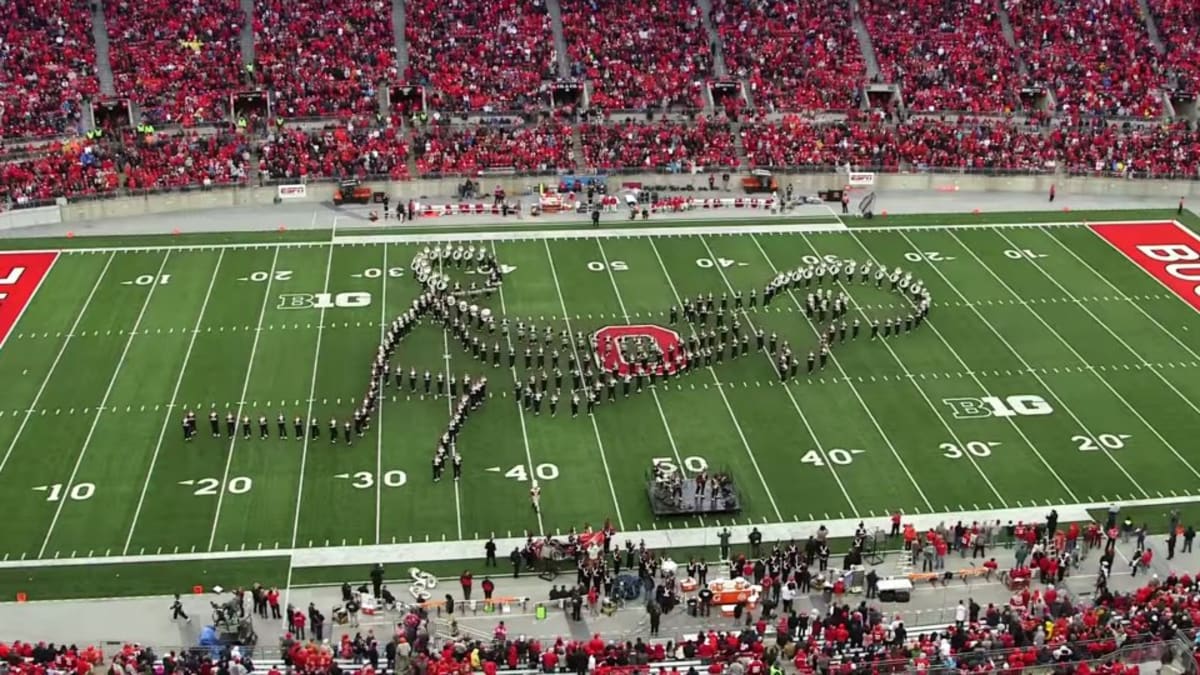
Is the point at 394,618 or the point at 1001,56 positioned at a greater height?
the point at 1001,56

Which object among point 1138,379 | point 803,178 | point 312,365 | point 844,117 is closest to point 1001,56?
point 844,117

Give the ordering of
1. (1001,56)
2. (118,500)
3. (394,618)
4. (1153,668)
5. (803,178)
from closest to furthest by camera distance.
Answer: (1153,668) < (394,618) < (118,500) < (803,178) < (1001,56)

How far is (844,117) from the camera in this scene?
4847 cm

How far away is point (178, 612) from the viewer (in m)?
20.7

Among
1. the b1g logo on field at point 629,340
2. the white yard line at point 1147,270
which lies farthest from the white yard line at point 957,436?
the b1g logo on field at point 629,340

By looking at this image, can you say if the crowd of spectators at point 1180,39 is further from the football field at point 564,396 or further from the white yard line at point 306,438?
the white yard line at point 306,438

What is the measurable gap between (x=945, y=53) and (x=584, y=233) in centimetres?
2045

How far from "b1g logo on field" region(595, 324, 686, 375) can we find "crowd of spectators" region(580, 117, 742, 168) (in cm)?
1329

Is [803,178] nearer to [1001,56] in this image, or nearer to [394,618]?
[1001,56]

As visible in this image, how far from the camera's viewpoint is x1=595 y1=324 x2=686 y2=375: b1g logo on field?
96.7 ft

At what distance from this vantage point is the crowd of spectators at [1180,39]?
50531 mm

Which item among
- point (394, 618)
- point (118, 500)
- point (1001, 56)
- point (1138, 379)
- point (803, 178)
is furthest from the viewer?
point (1001, 56)

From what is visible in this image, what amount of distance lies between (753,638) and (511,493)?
6892 mm

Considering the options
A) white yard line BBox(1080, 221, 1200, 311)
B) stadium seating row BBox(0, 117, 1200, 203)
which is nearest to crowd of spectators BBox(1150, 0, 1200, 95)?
stadium seating row BBox(0, 117, 1200, 203)
